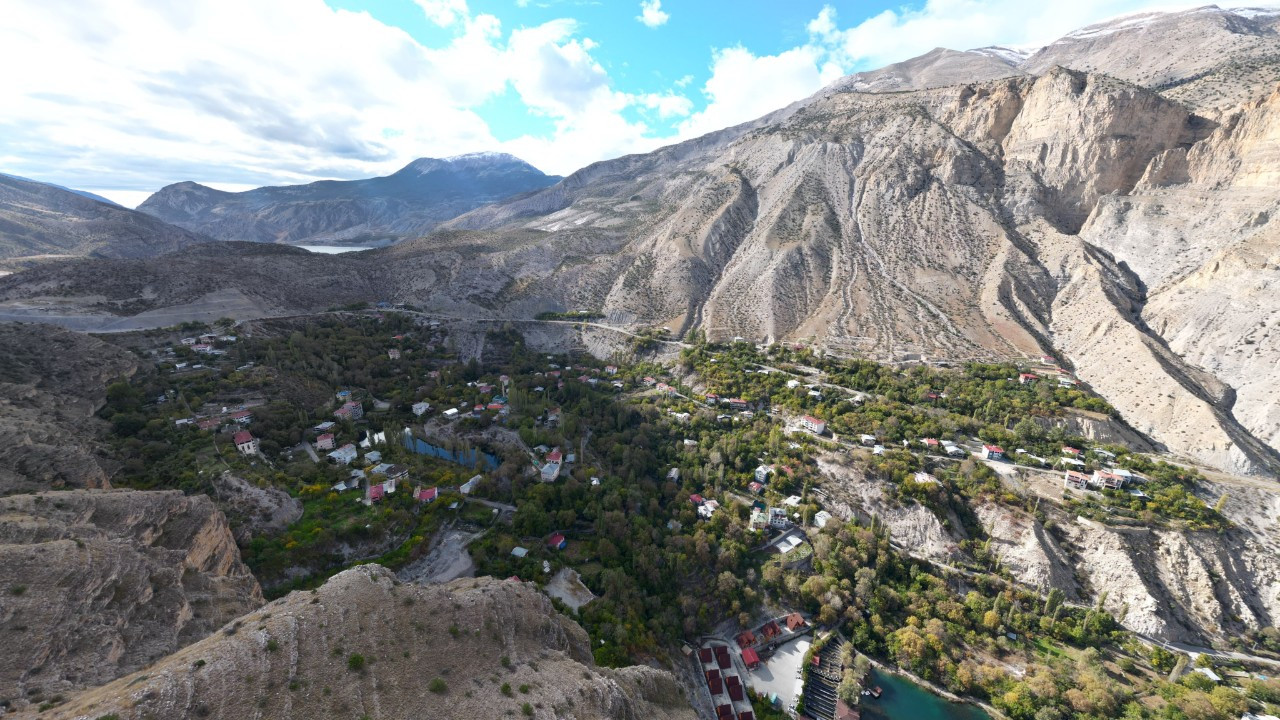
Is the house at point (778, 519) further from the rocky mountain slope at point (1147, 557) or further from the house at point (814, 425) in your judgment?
the house at point (814, 425)

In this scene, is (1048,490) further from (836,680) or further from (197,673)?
(197,673)

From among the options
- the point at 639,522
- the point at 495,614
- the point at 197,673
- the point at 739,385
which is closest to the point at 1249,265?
the point at 739,385

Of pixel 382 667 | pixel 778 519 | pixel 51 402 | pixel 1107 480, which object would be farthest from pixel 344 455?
pixel 1107 480

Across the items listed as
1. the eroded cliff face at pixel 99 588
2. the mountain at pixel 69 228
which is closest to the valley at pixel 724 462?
the eroded cliff face at pixel 99 588

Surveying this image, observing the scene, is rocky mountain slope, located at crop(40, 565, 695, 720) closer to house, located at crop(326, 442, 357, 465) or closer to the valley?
the valley

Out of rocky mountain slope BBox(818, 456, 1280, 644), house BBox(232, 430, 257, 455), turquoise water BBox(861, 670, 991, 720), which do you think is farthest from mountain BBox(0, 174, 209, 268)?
rocky mountain slope BBox(818, 456, 1280, 644)

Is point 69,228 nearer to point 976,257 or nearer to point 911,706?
point 911,706
